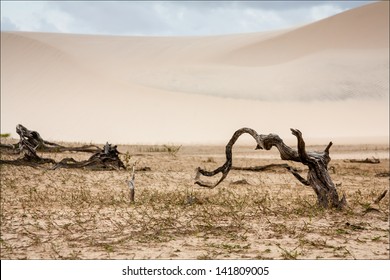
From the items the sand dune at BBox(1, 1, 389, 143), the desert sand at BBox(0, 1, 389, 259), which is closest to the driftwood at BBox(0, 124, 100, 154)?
the desert sand at BBox(0, 1, 389, 259)

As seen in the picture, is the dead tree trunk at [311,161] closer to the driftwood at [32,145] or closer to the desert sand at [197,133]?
the desert sand at [197,133]

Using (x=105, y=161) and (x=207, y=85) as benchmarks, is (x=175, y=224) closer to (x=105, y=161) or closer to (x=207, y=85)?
(x=105, y=161)

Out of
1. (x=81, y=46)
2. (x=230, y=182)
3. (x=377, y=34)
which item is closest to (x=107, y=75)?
(x=81, y=46)

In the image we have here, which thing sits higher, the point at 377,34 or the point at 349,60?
the point at 377,34

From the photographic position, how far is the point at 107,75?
52.9 m

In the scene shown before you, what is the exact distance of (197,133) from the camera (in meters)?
37.6

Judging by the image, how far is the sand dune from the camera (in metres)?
39.4

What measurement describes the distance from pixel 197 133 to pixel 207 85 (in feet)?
41.4

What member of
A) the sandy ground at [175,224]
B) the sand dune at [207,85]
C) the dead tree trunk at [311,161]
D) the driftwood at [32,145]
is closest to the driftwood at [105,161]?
the driftwood at [32,145]

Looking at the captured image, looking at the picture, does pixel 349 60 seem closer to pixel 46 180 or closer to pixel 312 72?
pixel 312 72

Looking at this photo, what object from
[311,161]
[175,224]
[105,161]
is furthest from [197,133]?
[175,224]

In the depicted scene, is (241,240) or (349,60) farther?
(349,60)

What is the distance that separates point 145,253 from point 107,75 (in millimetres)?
48456
